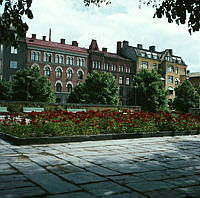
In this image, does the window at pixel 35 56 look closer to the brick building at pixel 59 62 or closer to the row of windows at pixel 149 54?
the brick building at pixel 59 62

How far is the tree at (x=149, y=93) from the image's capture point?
159 ft

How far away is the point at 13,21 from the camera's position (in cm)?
471

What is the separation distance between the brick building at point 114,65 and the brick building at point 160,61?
2.61 meters

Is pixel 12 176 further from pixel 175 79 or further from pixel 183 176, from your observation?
pixel 175 79

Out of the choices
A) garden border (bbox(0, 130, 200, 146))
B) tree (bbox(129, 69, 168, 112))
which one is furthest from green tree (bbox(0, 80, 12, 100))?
garden border (bbox(0, 130, 200, 146))

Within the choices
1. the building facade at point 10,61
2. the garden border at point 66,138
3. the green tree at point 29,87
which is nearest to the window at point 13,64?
the building facade at point 10,61

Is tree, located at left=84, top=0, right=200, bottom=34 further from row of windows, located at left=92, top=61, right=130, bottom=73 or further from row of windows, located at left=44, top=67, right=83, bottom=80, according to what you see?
row of windows, located at left=92, top=61, right=130, bottom=73

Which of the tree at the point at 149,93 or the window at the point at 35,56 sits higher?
the window at the point at 35,56

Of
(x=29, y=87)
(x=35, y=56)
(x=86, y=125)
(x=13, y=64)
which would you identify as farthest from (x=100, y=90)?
(x=86, y=125)

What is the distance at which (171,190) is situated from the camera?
4.54 meters

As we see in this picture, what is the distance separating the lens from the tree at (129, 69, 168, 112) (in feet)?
159

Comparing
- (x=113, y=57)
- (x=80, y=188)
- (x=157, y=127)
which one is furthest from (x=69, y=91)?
(x=80, y=188)

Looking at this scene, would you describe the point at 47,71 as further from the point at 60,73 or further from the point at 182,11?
the point at 182,11

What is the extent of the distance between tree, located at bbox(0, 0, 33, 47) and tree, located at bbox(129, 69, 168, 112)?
43.3m
